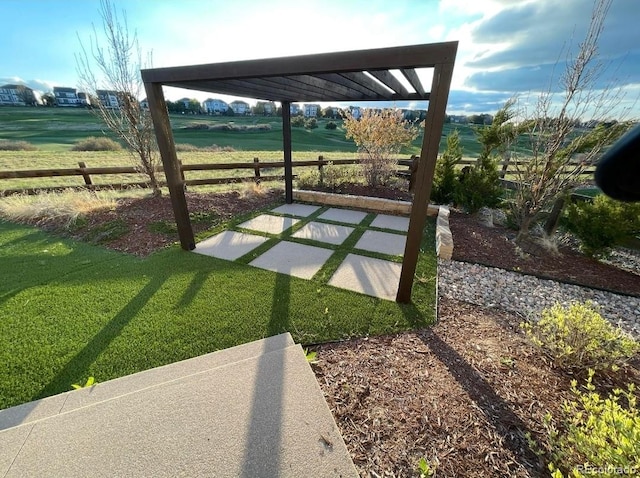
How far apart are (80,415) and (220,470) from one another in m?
1.00

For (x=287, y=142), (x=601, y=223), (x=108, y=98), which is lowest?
(x=601, y=223)

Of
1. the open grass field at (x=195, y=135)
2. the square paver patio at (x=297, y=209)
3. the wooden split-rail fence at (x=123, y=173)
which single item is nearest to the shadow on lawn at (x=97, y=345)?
the square paver patio at (x=297, y=209)

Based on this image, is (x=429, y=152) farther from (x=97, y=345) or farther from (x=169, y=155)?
(x=97, y=345)

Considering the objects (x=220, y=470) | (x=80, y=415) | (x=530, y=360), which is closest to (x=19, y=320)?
(x=80, y=415)

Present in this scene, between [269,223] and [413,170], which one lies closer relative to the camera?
[269,223]

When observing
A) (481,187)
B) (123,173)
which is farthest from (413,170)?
(123,173)

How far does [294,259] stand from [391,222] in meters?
2.58

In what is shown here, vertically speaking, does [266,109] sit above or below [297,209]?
above

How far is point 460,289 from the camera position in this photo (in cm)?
342

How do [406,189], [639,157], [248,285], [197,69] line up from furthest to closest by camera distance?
1. [406,189]
2. [248,285]
3. [197,69]
4. [639,157]

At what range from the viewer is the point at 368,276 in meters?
3.65

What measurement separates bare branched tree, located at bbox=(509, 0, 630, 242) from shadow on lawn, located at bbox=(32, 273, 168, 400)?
5773 mm

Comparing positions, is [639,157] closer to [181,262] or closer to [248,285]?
[248,285]

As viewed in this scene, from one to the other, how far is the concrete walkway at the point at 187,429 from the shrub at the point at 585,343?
192 cm
